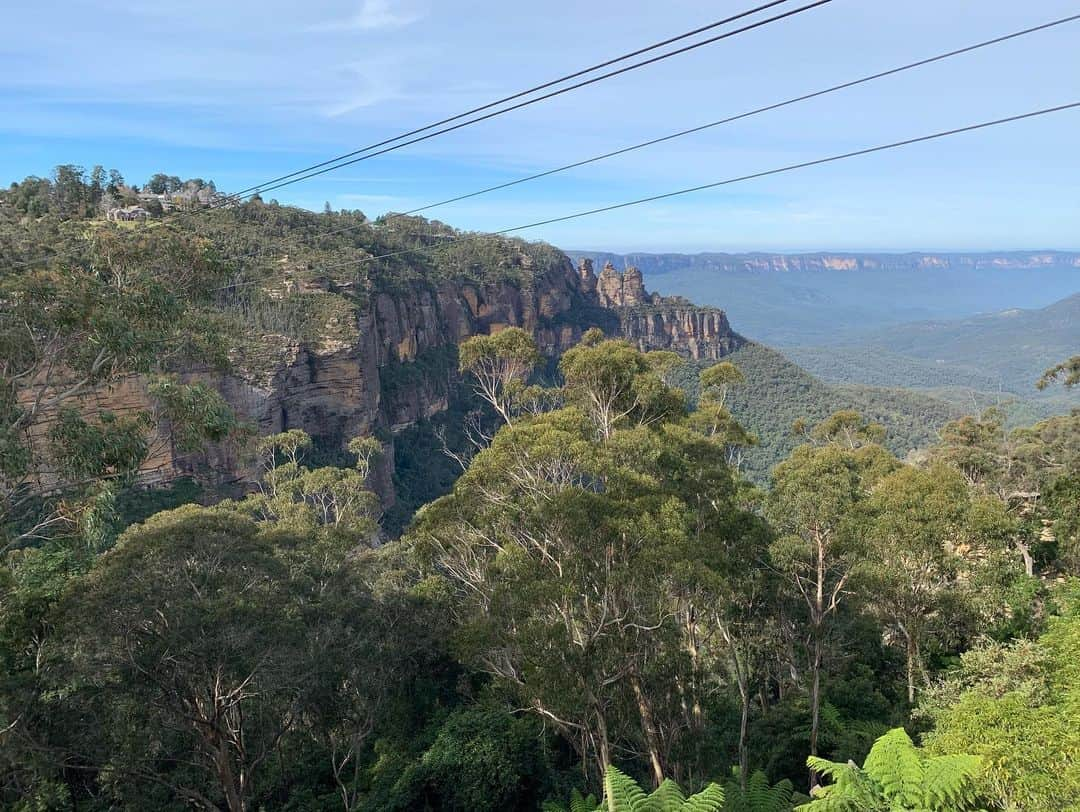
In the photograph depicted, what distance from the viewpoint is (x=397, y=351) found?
198 ft

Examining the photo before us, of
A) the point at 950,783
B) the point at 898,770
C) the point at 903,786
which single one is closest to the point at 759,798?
the point at 898,770

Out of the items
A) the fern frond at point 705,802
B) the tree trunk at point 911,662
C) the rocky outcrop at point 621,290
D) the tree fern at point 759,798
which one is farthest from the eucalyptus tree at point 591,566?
the rocky outcrop at point 621,290

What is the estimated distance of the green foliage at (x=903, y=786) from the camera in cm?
605

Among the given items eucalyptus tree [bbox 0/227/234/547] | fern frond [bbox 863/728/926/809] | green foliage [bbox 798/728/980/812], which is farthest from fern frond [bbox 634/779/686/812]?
eucalyptus tree [bbox 0/227/234/547]

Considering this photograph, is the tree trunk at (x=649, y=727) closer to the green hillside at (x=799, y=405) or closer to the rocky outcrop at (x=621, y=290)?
the green hillside at (x=799, y=405)

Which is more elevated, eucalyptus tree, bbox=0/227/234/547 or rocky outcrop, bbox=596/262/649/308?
rocky outcrop, bbox=596/262/649/308

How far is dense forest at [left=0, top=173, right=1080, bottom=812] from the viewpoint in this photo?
303 inches

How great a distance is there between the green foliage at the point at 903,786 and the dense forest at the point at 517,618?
0.03m

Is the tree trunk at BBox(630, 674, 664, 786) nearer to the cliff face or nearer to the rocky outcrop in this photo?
the cliff face

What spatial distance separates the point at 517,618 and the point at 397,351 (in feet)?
174

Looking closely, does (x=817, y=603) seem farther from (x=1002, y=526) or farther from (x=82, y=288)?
(x=82, y=288)

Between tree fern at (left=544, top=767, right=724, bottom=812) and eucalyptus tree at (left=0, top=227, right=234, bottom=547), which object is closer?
tree fern at (left=544, top=767, right=724, bottom=812)

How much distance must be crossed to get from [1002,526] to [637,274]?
96.1 metres

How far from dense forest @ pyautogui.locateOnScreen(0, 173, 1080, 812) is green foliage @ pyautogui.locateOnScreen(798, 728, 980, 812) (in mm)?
31
